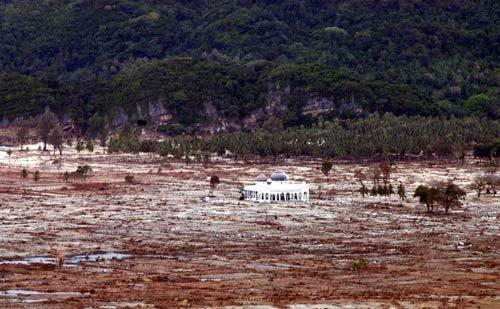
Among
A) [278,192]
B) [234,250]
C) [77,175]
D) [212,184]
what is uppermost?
[77,175]

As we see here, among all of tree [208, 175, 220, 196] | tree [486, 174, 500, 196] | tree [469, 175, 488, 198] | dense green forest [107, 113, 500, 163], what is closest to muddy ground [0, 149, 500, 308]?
tree [208, 175, 220, 196]

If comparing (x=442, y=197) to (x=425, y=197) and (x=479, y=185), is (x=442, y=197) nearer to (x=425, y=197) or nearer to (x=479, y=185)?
(x=425, y=197)

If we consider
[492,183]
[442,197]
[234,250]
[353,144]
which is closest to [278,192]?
[442,197]

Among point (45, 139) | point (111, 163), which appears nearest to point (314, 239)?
point (111, 163)

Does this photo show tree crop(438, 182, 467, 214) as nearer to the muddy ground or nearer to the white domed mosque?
the muddy ground

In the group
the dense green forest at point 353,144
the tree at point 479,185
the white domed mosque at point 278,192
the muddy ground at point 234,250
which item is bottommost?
the muddy ground at point 234,250

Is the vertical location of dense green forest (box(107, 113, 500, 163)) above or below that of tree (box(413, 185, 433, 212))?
above

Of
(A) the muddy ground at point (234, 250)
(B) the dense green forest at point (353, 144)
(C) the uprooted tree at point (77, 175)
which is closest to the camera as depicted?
(A) the muddy ground at point (234, 250)

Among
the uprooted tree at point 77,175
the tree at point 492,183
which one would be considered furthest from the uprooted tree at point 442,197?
the uprooted tree at point 77,175

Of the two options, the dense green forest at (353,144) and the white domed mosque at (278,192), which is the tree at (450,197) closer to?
the white domed mosque at (278,192)
